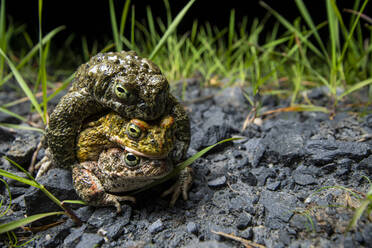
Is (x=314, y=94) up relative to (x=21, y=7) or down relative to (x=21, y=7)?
down

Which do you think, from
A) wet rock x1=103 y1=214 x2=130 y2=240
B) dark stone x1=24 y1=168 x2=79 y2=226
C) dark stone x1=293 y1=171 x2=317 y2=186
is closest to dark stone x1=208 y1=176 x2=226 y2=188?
dark stone x1=293 y1=171 x2=317 y2=186

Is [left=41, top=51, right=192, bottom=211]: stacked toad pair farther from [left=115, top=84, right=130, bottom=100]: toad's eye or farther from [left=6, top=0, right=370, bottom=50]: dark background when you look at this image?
[left=6, top=0, right=370, bottom=50]: dark background

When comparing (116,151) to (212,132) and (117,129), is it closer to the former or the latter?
(117,129)

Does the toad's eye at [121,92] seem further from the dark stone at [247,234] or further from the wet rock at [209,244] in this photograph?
the dark stone at [247,234]

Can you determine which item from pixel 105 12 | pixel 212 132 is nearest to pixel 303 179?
pixel 212 132

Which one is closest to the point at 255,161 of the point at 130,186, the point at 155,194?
the point at 155,194

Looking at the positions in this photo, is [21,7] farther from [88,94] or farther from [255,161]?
[255,161]
